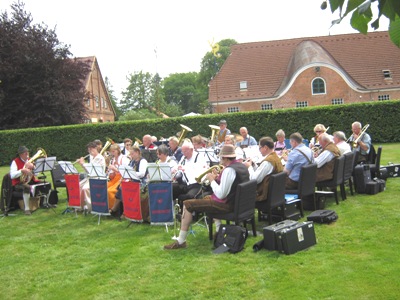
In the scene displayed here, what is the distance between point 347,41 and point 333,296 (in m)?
40.4

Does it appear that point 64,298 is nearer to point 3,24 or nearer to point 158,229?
point 158,229

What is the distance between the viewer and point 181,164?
9.27 meters

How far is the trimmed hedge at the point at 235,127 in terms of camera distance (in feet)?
74.0

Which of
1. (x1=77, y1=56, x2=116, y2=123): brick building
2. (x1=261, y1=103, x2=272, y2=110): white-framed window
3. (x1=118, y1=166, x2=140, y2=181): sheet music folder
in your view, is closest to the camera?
(x1=118, y1=166, x2=140, y2=181): sheet music folder

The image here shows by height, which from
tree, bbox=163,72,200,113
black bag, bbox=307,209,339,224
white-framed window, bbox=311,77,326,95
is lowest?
black bag, bbox=307,209,339,224

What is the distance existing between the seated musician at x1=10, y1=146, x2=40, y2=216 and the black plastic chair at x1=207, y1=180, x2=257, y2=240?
18.2 feet

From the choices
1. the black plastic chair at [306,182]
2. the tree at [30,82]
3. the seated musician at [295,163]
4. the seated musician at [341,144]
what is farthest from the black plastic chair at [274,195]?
the tree at [30,82]

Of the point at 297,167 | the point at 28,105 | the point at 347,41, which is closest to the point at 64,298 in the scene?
the point at 297,167

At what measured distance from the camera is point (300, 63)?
39.0 m

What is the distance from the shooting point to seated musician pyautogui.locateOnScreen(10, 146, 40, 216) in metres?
10.3

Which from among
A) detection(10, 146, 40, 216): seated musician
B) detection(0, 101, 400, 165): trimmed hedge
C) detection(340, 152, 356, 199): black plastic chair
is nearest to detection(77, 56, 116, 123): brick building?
detection(0, 101, 400, 165): trimmed hedge

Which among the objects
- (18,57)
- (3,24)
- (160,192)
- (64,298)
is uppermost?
(3,24)

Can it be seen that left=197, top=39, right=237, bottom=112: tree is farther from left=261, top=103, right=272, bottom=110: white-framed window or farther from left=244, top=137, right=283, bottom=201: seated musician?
left=244, top=137, right=283, bottom=201: seated musician

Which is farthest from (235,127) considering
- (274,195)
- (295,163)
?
(274,195)
